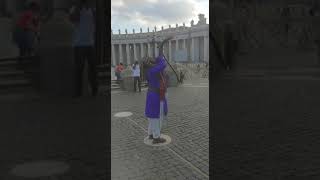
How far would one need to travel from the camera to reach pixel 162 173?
10.8 ft

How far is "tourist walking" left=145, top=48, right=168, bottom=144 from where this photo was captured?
121 inches

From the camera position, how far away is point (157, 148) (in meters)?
3.41

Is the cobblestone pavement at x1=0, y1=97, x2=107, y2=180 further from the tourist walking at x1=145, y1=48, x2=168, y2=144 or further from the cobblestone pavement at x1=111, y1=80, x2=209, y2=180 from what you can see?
the tourist walking at x1=145, y1=48, x2=168, y2=144

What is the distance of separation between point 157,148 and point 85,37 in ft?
3.83
